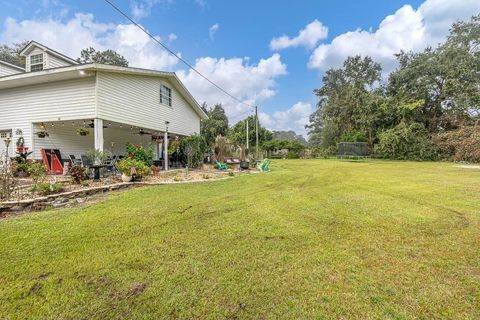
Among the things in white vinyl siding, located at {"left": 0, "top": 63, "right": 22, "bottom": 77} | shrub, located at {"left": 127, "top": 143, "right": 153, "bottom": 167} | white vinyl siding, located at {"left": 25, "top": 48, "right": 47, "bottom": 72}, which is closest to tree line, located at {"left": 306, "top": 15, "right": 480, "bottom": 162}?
shrub, located at {"left": 127, "top": 143, "right": 153, "bottom": 167}

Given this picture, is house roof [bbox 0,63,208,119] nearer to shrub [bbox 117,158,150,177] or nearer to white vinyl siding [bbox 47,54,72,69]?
white vinyl siding [bbox 47,54,72,69]

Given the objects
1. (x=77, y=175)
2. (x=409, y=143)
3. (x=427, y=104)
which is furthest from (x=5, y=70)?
(x=427, y=104)

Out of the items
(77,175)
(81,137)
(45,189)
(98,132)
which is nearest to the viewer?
(45,189)

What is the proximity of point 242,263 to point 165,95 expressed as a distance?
38.2 feet

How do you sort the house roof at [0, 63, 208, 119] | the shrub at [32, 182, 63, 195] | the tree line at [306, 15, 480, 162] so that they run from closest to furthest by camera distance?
1. the shrub at [32, 182, 63, 195]
2. the house roof at [0, 63, 208, 119]
3. the tree line at [306, 15, 480, 162]

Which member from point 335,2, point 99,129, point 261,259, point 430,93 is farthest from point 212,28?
point 430,93

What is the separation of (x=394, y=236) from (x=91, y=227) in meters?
4.49

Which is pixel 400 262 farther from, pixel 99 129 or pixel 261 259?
pixel 99 129

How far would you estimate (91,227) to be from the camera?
12.1ft

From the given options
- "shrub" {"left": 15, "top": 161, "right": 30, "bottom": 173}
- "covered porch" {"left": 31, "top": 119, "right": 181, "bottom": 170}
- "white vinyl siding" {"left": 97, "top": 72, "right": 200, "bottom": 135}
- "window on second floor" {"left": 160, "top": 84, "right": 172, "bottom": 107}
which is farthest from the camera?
"window on second floor" {"left": 160, "top": 84, "right": 172, "bottom": 107}

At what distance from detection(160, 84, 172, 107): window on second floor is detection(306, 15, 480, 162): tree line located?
802 inches

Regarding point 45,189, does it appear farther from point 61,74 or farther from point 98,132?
point 61,74

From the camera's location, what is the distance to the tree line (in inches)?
823

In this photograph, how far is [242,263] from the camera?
257 centimetres
